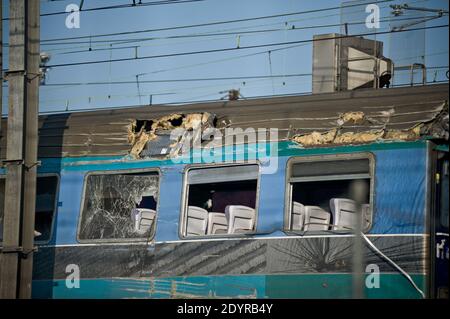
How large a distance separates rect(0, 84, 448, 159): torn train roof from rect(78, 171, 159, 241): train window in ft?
1.16

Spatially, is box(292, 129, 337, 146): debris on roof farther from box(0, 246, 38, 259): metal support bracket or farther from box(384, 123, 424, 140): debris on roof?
box(0, 246, 38, 259): metal support bracket

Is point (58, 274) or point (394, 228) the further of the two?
point (58, 274)

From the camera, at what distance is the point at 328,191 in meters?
9.48

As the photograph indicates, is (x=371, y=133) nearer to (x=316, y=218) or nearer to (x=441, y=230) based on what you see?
(x=316, y=218)

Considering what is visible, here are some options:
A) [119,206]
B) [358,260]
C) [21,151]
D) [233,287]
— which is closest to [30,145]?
[21,151]

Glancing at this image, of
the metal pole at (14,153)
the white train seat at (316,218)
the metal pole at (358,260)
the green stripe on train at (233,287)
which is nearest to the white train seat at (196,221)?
the green stripe on train at (233,287)

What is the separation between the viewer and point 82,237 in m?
10.9

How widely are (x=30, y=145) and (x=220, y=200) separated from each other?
2.30 metres

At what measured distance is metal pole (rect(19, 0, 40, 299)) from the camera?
10052mm

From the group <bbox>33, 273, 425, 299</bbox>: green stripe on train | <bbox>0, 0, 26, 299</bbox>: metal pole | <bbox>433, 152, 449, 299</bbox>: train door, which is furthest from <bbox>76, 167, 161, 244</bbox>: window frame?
<bbox>433, 152, 449, 299</bbox>: train door
